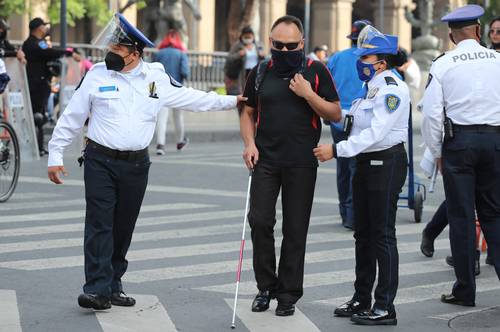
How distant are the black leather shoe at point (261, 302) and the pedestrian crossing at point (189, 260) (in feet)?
0.19

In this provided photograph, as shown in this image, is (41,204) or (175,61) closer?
(41,204)

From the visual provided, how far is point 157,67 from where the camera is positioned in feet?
26.9

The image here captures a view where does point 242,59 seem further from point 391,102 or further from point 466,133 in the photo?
point 391,102

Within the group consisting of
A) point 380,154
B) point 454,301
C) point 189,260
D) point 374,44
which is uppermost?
point 374,44

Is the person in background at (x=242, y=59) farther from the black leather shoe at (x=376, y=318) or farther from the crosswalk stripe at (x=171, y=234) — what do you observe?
the black leather shoe at (x=376, y=318)

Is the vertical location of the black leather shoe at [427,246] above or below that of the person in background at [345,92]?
below

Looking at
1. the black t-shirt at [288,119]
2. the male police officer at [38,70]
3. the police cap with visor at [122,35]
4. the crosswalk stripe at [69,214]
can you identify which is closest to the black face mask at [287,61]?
the black t-shirt at [288,119]

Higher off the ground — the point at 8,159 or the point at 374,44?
the point at 374,44

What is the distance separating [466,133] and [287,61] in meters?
1.29

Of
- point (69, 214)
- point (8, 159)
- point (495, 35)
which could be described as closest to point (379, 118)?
point (495, 35)

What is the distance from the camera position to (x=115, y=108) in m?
7.97

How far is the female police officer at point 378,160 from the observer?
780 centimetres

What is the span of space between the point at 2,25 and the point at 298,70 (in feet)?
30.2

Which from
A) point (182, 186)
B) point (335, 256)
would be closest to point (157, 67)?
point (335, 256)
